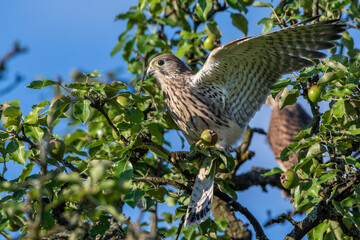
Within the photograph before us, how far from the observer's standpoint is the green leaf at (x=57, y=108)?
8.93ft

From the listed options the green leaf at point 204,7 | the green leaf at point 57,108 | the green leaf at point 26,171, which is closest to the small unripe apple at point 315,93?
the green leaf at point 204,7

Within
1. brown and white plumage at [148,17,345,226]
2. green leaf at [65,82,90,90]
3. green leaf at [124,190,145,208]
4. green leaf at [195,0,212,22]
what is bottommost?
green leaf at [124,190,145,208]

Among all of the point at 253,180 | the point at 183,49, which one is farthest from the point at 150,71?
the point at 253,180

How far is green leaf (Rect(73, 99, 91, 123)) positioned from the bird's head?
5.54 feet

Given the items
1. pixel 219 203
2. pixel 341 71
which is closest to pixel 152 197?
pixel 341 71

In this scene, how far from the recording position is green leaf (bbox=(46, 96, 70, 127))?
2.72m

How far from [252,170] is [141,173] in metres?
2.27

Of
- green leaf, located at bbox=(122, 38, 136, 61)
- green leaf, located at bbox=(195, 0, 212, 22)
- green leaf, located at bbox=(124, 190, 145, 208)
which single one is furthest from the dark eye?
green leaf, located at bbox=(124, 190, 145, 208)

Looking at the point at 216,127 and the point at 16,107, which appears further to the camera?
the point at 216,127

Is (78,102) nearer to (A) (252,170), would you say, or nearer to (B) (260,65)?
(B) (260,65)

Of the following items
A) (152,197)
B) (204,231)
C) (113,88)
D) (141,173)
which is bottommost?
(204,231)

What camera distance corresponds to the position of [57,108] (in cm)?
275

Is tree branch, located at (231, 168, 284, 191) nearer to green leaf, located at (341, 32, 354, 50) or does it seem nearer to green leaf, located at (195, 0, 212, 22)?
green leaf, located at (341, 32, 354, 50)

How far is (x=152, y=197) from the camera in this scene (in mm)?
3037
